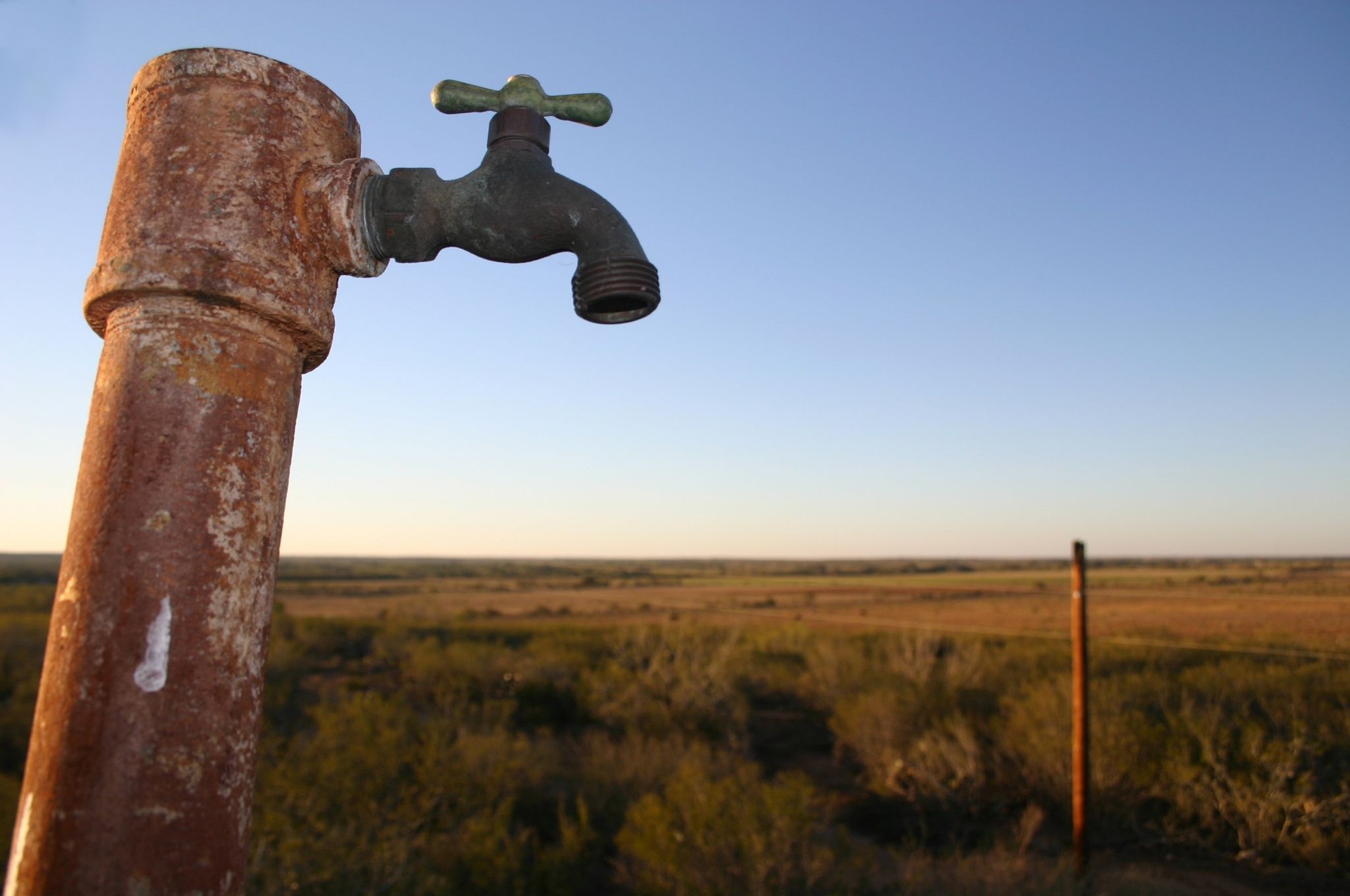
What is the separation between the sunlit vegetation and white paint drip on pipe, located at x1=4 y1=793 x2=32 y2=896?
694 cm

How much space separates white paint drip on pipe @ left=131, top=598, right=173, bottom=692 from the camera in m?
1.14

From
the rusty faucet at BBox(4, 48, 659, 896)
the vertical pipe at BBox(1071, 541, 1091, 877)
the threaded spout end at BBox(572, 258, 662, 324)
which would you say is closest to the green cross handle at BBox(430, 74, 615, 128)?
the rusty faucet at BBox(4, 48, 659, 896)

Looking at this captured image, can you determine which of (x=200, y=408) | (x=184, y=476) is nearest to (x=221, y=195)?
(x=200, y=408)

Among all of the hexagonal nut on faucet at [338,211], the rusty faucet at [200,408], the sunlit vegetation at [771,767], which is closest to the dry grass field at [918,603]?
the sunlit vegetation at [771,767]

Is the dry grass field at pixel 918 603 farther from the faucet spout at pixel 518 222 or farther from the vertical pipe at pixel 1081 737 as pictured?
the faucet spout at pixel 518 222

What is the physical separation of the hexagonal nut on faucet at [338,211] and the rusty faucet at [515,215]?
0.02 m

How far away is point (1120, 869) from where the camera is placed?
33.5ft

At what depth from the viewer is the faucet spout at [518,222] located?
4.99 ft

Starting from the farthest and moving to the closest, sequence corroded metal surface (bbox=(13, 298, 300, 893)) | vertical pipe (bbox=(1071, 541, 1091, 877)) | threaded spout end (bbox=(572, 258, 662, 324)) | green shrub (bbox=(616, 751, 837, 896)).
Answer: vertical pipe (bbox=(1071, 541, 1091, 877))
green shrub (bbox=(616, 751, 837, 896))
threaded spout end (bbox=(572, 258, 662, 324))
corroded metal surface (bbox=(13, 298, 300, 893))

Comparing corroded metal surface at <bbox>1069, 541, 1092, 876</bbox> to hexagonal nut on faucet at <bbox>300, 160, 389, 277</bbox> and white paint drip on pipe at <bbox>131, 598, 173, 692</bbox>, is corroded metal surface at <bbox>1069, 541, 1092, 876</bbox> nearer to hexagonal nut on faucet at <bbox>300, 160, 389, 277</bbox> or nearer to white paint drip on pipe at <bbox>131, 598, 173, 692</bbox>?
hexagonal nut on faucet at <bbox>300, 160, 389, 277</bbox>

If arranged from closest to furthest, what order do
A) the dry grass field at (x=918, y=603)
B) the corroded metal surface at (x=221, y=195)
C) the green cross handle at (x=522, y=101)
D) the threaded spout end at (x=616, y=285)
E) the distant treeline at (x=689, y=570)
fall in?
the corroded metal surface at (x=221, y=195) < the threaded spout end at (x=616, y=285) < the green cross handle at (x=522, y=101) < the dry grass field at (x=918, y=603) < the distant treeline at (x=689, y=570)

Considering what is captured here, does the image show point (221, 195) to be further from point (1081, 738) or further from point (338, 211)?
point (1081, 738)

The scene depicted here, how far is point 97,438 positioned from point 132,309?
0.23 m

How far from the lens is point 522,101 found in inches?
66.9
